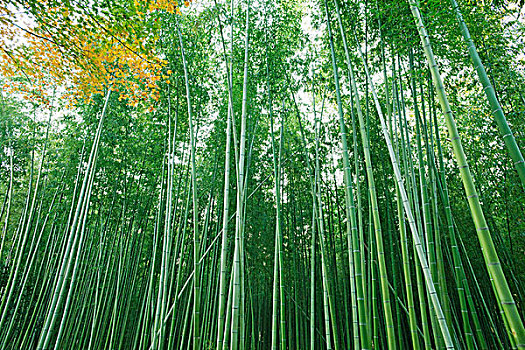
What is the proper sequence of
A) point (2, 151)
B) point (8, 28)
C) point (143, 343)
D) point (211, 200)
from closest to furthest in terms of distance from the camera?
point (8, 28)
point (143, 343)
point (211, 200)
point (2, 151)

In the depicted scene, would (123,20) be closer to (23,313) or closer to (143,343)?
(143,343)

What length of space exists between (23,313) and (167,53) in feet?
13.1

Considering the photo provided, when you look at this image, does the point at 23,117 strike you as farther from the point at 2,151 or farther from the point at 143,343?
the point at 143,343

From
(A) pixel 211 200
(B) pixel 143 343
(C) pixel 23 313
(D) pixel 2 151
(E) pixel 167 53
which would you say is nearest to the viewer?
(B) pixel 143 343

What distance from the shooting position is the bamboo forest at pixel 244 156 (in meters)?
2.29

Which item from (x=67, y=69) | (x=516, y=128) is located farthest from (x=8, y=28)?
(x=516, y=128)

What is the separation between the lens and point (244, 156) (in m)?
2.42

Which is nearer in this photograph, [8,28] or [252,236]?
[8,28]

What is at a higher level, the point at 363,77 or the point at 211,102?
the point at 211,102

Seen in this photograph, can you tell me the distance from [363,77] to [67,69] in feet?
10.0

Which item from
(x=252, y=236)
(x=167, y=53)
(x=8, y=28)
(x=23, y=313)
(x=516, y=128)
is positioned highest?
(x=167, y=53)

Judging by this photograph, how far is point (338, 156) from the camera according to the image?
4504mm

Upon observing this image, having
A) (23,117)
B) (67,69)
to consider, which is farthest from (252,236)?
(23,117)

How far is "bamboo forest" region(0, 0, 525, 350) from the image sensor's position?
2.29 m
